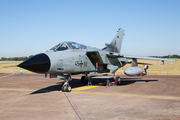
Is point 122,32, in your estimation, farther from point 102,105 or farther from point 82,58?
point 102,105

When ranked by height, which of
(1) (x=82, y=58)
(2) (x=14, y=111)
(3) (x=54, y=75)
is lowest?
(2) (x=14, y=111)

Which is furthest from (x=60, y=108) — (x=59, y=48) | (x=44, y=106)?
(x=59, y=48)

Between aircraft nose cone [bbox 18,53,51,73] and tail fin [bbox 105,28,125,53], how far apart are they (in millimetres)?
8714

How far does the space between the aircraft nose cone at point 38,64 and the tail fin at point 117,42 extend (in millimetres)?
8714

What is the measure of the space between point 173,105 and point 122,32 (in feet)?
40.2

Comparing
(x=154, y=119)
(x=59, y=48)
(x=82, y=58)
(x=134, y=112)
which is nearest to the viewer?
(x=154, y=119)

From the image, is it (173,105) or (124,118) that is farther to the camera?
(173,105)

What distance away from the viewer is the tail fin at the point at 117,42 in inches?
679

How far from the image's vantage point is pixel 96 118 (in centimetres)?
582

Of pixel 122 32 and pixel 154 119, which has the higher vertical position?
pixel 122 32

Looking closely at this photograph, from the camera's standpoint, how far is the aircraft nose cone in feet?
28.4

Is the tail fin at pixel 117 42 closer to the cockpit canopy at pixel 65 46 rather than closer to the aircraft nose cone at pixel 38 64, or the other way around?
the cockpit canopy at pixel 65 46

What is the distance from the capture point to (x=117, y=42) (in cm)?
1794

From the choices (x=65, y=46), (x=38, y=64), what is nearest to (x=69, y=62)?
(x=65, y=46)
